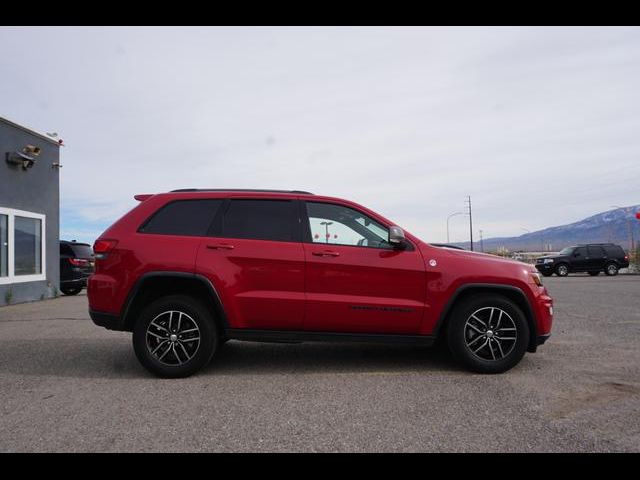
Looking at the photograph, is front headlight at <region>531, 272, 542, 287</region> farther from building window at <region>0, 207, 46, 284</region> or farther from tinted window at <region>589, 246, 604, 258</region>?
tinted window at <region>589, 246, 604, 258</region>

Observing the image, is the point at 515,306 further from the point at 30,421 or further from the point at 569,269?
the point at 569,269

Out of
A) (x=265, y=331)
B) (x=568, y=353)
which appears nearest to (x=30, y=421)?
(x=265, y=331)

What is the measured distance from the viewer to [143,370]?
16.7 ft

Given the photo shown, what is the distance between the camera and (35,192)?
13.4 metres

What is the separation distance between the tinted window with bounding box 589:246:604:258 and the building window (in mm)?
26661

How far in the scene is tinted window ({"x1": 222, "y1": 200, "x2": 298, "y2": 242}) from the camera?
4.96 meters

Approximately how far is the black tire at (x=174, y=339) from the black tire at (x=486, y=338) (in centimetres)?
245

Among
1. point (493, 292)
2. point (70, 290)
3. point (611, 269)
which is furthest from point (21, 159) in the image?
point (611, 269)

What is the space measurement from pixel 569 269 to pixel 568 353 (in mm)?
24173

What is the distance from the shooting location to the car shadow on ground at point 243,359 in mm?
5031

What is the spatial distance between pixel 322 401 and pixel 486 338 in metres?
1.93

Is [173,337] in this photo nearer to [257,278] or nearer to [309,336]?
[257,278]

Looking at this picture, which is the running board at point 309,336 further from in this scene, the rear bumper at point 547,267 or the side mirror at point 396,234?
the rear bumper at point 547,267
